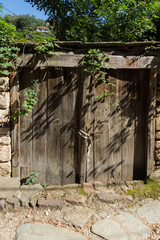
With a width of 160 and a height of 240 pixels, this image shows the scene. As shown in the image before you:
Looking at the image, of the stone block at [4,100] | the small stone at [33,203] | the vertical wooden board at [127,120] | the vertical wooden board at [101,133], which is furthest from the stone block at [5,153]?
the vertical wooden board at [127,120]

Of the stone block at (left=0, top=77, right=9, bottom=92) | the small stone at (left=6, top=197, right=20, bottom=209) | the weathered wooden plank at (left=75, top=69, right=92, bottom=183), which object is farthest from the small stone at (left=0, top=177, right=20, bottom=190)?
the stone block at (left=0, top=77, right=9, bottom=92)

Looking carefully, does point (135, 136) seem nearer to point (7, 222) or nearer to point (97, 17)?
point (7, 222)

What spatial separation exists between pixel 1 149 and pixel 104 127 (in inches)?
63.8

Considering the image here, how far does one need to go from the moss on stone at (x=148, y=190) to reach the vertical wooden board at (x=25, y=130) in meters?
1.67

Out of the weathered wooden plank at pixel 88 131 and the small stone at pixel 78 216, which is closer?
the small stone at pixel 78 216

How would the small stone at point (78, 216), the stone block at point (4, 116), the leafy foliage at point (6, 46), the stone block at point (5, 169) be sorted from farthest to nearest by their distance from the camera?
1. the stone block at point (5, 169)
2. the stone block at point (4, 116)
3. the leafy foliage at point (6, 46)
4. the small stone at point (78, 216)

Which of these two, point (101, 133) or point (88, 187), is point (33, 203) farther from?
point (101, 133)

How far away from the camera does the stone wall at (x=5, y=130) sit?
Answer: 9.43 feet

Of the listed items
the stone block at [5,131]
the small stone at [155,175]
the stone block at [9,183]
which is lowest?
the stone block at [9,183]

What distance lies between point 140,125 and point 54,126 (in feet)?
4.68

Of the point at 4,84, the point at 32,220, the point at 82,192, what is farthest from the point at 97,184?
the point at 4,84

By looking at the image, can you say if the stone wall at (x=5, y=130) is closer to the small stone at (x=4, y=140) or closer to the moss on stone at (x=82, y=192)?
the small stone at (x=4, y=140)

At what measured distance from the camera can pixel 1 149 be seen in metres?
2.96

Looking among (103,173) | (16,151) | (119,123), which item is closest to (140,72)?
(119,123)
